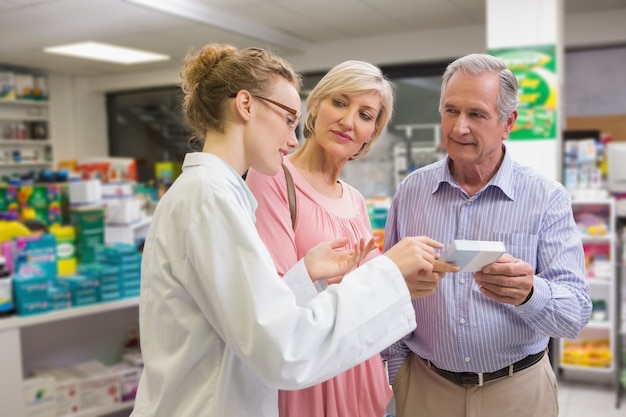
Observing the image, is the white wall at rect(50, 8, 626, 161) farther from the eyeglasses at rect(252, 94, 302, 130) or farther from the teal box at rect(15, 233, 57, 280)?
the eyeglasses at rect(252, 94, 302, 130)

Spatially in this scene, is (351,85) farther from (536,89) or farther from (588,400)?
(588,400)

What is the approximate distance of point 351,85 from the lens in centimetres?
188

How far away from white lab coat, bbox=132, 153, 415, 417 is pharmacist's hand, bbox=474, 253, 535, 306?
0.34 m

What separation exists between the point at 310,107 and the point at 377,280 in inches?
38.2

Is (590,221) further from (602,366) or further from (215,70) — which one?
(215,70)

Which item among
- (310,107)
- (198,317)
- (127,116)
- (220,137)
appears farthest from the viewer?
(127,116)

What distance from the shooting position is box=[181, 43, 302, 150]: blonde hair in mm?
1310

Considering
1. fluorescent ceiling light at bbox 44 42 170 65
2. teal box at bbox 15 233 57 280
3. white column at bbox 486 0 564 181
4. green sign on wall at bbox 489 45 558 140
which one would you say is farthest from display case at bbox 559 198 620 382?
fluorescent ceiling light at bbox 44 42 170 65

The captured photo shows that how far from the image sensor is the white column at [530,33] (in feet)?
15.0

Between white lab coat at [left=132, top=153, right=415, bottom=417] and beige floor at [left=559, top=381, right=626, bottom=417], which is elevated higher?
white lab coat at [left=132, top=153, right=415, bottom=417]

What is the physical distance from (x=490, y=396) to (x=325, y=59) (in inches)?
258

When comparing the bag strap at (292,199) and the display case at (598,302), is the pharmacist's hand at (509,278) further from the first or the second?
the display case at (598,302)

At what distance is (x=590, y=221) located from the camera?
4984mm

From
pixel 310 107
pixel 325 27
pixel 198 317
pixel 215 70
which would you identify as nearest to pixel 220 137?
pixel 215 70
